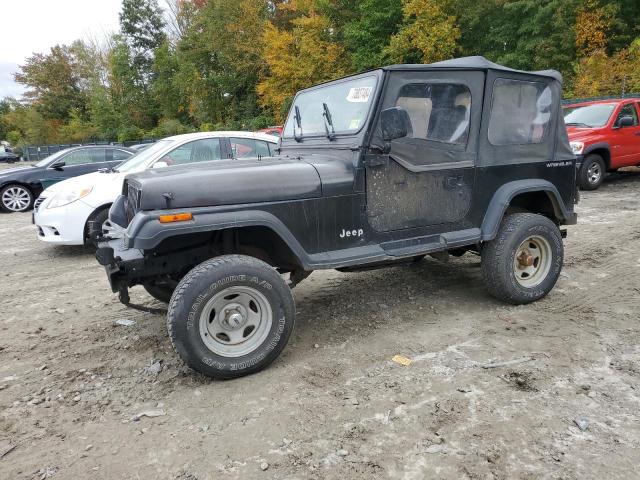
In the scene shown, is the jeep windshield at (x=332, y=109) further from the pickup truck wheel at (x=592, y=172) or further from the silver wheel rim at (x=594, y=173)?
the silver wheel rim at (x=594, y=173)

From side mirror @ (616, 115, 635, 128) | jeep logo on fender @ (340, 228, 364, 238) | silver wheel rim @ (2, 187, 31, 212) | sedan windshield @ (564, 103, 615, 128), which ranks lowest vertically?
silver wheel rim @ (2, 187, 31, 212)

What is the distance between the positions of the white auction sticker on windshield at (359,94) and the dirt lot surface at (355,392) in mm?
1878

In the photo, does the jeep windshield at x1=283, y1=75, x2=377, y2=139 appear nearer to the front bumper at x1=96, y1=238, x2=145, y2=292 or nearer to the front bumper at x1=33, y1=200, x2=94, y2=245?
the front bumper at x1=96, y1=238, x2=145, y2=292

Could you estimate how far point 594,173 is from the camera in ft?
33.2

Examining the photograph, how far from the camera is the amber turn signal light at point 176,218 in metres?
2.95

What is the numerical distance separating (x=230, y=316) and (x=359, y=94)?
199 centimetres

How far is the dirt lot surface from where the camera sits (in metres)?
2.42

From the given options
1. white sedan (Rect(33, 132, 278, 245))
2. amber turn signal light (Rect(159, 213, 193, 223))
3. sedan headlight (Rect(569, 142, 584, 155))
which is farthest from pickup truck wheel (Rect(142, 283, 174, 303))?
sedan headlight (Rect(569, 142, 584, 155))

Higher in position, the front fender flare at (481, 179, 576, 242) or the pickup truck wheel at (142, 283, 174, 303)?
the front fender flare at (481, 179, 576, 242)

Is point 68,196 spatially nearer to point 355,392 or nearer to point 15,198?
point 355,392

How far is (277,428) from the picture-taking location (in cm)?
270

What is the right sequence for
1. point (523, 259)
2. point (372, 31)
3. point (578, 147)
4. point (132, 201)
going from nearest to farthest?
1. point (132, 201)
2. point (523, 259)
3. point (578, 147)
4. point (372, 31)

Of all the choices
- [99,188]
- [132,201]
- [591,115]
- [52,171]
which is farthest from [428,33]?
[132,201]

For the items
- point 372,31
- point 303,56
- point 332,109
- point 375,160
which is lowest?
point 375,160
